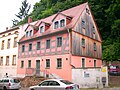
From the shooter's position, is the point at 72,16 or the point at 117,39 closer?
the point at 72,16

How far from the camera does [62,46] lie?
26.4 m

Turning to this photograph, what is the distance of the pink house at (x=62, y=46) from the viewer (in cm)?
2575

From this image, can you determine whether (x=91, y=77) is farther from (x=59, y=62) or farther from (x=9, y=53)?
(x=9, y=53)

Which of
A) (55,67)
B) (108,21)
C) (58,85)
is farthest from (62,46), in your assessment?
(108,21)

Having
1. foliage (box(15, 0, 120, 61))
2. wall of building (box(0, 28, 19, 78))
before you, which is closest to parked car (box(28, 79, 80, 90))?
foliage (box(15, 0, 120, 61))

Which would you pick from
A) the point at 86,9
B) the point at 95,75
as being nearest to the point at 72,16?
the point at 86,9

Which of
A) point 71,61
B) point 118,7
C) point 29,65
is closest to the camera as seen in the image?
point 71,61

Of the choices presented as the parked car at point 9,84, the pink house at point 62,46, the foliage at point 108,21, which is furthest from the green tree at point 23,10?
the parked car at point 9,84

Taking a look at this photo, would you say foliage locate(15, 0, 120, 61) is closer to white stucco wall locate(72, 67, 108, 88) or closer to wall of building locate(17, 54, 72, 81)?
white stucco wall locate(72, 67, 108, 88)

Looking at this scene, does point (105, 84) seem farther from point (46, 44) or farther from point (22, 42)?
point (22, 42)

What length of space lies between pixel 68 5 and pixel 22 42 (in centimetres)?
1529

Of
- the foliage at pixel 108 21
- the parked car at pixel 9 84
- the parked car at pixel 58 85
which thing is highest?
the foliage at pixel 108 21

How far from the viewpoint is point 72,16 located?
28.8 m

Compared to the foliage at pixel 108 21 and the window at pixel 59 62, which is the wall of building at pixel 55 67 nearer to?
the window at pixel 59 62
